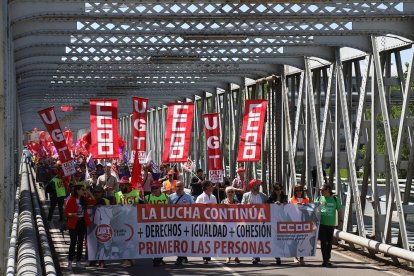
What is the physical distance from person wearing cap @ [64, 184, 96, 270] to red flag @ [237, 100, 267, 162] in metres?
4.85

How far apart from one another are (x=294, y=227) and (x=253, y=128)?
3.74 m

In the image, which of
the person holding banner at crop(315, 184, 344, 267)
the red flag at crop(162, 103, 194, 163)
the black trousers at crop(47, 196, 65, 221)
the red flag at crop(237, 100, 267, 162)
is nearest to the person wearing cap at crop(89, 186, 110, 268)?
the person holding banner at crop(315, 184, 344, 267)

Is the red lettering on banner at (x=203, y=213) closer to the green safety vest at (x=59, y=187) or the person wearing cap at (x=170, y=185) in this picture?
the person wearing cap at (x=170, y=185)

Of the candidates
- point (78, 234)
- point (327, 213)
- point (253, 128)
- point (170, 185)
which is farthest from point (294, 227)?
point (170, 185)

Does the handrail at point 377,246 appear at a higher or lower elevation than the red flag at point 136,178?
lower

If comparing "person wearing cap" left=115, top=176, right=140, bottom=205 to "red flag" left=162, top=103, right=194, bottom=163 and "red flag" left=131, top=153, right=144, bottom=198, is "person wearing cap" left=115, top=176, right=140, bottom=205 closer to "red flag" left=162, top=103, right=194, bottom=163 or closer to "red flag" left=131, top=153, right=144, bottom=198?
"red flag" left=131, top=153, right=144, bottom=198

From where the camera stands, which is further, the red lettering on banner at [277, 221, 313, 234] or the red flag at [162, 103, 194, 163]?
the red flag at [162, 103, 194, 163]

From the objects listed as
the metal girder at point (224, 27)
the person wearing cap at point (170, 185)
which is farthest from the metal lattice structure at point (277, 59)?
the person wearing cap at point (170, 185)

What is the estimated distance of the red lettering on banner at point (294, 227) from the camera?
701 inches

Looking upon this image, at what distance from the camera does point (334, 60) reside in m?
22.4

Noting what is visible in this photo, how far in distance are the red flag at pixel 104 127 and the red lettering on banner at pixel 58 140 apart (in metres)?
0.90

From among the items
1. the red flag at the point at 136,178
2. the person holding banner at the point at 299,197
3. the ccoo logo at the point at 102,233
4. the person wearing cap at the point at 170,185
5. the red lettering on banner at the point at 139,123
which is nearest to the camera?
the ccoo logo at the point at 102,233

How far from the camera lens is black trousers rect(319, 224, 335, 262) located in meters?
17.1

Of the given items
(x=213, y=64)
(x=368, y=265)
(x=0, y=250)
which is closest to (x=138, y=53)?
(x=213, y=64)
